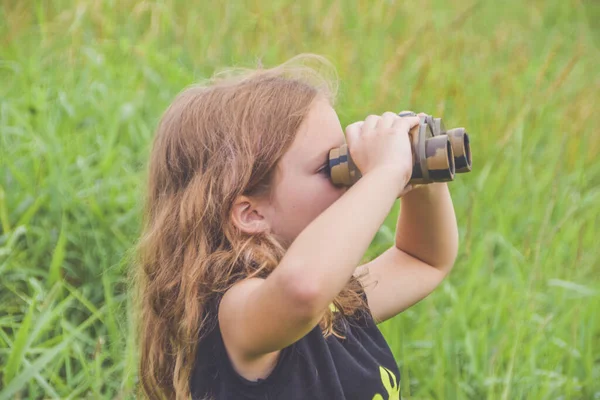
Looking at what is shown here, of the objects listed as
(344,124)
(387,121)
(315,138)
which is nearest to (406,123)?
(387,121)

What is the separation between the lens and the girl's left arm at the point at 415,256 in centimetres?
204

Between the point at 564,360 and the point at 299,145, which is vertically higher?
the point at 299,145

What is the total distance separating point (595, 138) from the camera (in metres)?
4.21

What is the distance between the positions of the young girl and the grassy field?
1.50ft

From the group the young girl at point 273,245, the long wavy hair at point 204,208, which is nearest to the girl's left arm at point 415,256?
the young girl at point 273,245

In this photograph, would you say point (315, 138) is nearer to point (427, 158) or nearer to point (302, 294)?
point (427, 158)

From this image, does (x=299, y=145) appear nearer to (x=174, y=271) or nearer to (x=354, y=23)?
(x=174, y=271)

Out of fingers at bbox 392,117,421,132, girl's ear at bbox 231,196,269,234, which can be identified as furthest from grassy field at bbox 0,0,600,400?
fingers at bbox 392,117,421,132

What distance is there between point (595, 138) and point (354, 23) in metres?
1.49

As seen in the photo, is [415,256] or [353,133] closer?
[353,133]

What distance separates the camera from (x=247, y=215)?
5.92ft

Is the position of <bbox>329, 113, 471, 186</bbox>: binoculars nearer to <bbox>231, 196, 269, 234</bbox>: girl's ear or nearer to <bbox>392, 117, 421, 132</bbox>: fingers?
<bbox>392, 117, 421, 132</bbox>: fingers

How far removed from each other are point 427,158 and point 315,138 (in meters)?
0.27

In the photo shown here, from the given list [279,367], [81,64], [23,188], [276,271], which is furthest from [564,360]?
[81,64]
